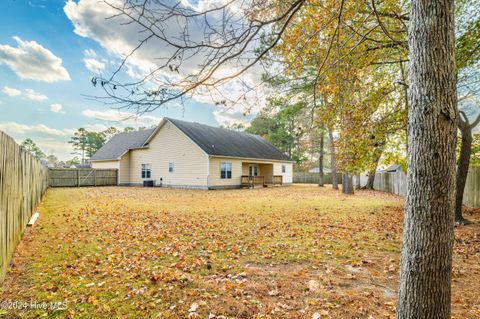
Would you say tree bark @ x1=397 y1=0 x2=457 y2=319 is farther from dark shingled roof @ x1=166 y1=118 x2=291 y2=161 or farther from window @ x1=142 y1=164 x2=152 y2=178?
window @ x1=142 y1=164 x2=152 y2=178

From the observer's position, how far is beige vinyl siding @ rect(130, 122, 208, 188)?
20.0 m

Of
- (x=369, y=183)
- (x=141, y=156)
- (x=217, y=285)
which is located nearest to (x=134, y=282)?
(x=217, y=285)

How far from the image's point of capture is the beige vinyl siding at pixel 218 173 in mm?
19812

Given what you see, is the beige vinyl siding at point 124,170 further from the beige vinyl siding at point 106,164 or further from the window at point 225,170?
the window at point 225,170

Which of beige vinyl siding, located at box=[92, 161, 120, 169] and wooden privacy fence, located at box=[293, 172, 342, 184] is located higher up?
beige vinyl siding, located at box=[92, 161, 120, 169]

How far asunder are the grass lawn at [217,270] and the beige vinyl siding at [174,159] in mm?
13079

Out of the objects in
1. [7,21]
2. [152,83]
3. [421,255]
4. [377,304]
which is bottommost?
[377,304]

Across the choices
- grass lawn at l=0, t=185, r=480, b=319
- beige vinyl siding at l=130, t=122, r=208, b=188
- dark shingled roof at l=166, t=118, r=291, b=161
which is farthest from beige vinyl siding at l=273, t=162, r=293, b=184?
grass lawn at l=0, t=185, r=480, b=319

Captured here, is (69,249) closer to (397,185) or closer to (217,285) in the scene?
(217,285)

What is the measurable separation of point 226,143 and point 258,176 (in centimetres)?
442

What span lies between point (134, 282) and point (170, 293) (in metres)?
0.63

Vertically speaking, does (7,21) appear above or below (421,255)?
above

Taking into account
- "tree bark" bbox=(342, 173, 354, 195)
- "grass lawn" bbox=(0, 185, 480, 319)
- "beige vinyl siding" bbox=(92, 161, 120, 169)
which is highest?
"beige vinyl siding" bbox=(92, 161, 120, 169)

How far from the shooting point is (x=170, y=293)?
302 centimetres
